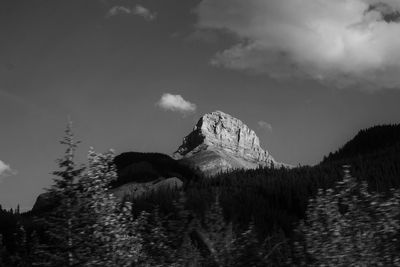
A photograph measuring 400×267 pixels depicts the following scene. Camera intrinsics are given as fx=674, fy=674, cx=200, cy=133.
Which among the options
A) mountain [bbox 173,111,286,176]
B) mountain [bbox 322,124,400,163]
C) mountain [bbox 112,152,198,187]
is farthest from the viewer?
mountain [bbox 173,111,286,176]

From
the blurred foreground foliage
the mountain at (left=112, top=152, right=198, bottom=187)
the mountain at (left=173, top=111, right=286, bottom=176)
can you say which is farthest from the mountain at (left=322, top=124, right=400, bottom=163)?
the blurred foreground foliage

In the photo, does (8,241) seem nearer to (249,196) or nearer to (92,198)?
(249,196)

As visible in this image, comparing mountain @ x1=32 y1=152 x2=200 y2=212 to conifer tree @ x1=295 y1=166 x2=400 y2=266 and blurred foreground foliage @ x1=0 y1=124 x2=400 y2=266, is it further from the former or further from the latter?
conifer tree @ x1=295 y1=166 x2=400 y2=266

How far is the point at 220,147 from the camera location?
445 ft

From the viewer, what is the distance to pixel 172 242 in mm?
11133

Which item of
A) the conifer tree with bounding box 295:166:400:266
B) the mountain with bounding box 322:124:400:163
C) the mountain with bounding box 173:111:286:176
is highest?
the mountain with bounding box 173:111:286:176

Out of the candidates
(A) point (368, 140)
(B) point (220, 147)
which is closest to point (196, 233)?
(A) point (368, 140)

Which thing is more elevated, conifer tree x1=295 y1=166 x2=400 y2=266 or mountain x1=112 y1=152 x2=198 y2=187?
mountain x1=112 y1=152 x2=198 y2=187

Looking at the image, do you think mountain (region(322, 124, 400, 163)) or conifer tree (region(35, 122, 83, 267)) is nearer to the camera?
conifer tree (region(35, 122, 83, 267))

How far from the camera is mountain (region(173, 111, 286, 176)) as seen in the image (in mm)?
111312

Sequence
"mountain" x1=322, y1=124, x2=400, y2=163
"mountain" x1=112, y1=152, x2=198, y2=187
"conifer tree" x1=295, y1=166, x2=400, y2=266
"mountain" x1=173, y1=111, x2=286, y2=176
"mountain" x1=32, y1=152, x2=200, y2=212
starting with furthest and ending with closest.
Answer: "mountain" x1=173, y1=111, x2=286, y2=176 → "mountain" x1=322, y1=124, x2=400, y2=163 → "mountain" x1=112, y1=152, x2=198, y2=187 → "mountain" x1=32, y1=152, x2=200, y2=212 → "conifer tree" x1=295, y1=166, x2=400, y2=266

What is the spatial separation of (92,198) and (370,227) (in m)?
4.41

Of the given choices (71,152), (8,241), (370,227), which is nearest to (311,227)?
(370,227)

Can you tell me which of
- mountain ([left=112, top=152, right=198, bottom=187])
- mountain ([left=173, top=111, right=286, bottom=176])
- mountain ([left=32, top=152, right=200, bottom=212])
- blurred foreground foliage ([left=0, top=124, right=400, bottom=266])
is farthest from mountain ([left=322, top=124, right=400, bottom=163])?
blurred foreground foliage ([left=0, top=124, right=400, bottom=266])
